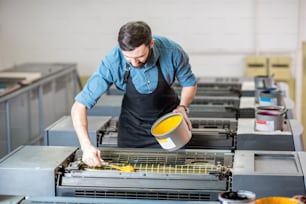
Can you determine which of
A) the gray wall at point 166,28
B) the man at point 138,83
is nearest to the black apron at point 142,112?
the man at point 138,83

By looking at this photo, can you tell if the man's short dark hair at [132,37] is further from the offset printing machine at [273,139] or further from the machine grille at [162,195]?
the offset printing machine at [273,139]

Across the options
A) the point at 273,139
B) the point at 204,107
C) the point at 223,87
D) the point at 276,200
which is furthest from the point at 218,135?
the point at 223,87

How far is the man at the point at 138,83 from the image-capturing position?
7.34ft

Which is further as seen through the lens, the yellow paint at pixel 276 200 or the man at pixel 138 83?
the man at pixel 138 83

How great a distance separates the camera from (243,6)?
20.4ft

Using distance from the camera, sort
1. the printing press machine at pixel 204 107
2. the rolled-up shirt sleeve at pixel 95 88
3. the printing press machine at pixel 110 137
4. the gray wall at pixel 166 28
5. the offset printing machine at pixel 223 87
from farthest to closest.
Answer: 1. the gray wall at pixel 166 28
2. the offset printing machine at pixel 223 87
3. the printing press machine at pixel 204 107
4. the printing press machine at pixel 110 137
5. the rolled-up shirt sleeve at pixel 95 88

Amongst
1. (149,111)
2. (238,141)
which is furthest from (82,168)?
(238,141)

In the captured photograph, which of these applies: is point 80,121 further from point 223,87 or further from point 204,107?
point 223,87

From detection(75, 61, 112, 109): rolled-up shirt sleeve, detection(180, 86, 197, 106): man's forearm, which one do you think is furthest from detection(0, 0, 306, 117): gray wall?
detection(75, 61, 112, 109): rolled-up shirt sleeve

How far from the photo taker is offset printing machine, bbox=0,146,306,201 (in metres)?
1.96

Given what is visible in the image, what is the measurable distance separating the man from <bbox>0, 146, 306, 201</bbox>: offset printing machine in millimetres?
96

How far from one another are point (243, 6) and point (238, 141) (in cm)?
361

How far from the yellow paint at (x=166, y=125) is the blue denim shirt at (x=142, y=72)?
321 mm

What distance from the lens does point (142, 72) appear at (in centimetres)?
255
